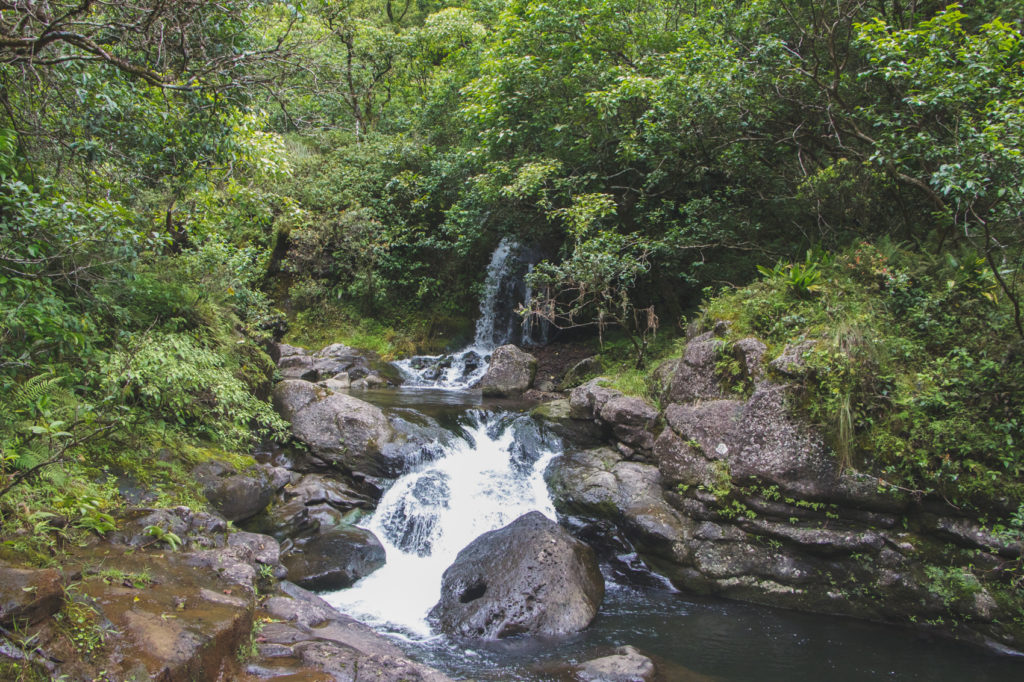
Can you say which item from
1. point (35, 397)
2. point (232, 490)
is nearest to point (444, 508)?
point (232, 490)

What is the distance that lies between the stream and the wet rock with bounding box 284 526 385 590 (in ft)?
0.51

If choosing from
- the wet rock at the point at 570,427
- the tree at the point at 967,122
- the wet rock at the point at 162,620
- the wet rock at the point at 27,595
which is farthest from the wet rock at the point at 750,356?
the wet rock at the point at 27,595

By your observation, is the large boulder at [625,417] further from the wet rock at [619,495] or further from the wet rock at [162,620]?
the wet rock at [162,620]

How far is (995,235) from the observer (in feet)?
27.2

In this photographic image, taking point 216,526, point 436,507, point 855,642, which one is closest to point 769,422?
point 855,642

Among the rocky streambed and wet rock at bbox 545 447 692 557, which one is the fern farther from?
wet rock at bbox 545 447 692 557

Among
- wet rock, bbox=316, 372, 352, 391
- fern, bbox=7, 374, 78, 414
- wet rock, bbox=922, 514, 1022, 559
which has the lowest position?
wet rock, bbox=316, 372, 352, 391

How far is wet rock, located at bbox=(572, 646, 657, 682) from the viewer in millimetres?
5559

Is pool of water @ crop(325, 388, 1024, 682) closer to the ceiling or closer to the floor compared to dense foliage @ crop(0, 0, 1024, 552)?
closer to the floor

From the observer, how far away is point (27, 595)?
10.3ft

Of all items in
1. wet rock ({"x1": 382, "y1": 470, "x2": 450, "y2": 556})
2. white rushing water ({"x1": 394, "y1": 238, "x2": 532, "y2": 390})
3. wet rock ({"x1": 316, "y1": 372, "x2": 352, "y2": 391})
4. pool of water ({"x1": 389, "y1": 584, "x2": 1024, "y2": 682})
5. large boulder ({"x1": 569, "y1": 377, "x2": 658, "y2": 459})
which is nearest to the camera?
pool of water ({"x1": 389, "y1": 584, "x2": 1024, "y2": 682})

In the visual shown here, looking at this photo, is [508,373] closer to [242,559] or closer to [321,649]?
[242,559]

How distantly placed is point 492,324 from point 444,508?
9.82 meters

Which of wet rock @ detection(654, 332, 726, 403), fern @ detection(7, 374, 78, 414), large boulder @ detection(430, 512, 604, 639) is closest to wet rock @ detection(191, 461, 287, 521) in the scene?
fern @ detection(7, 374, 78, 414)
